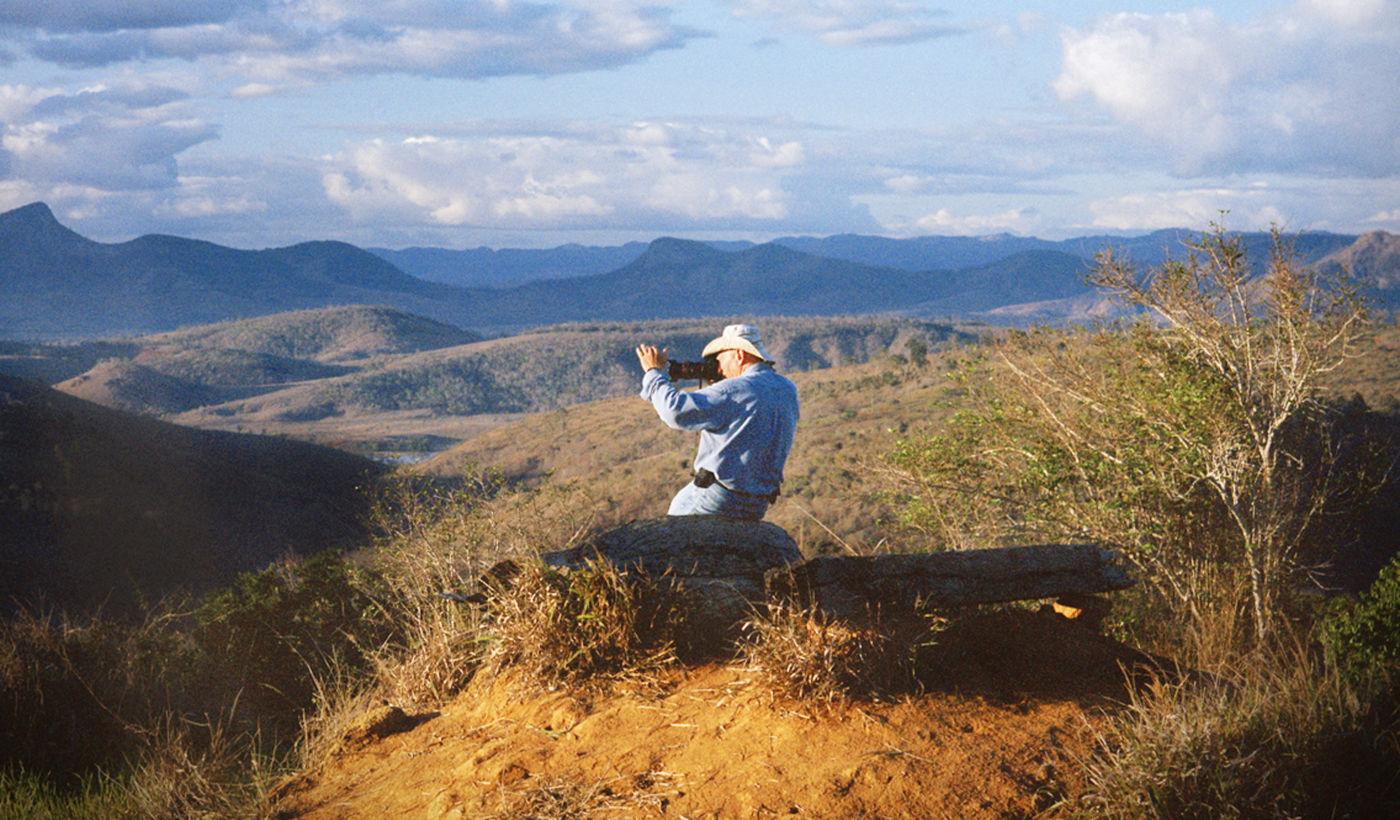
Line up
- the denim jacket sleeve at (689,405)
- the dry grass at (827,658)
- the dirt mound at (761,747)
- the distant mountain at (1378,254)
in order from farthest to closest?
the distant mountain at (1378,254), the denim jacket sleeve at (689,405), the dry grass at (827,658), the dirt mound at (761,747)

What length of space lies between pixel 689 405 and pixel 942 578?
4.92 ft

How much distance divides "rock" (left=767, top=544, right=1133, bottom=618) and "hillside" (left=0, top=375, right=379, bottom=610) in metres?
28.2

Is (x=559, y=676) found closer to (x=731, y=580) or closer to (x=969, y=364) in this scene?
(x=731, y=580)

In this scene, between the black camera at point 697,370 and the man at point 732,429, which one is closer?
the man at point 732,429

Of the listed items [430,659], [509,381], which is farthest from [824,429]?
[509,381]

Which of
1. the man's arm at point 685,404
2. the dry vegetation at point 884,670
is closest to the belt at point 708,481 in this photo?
the man's arm at point 685,404

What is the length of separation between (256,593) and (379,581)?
58.6 inches

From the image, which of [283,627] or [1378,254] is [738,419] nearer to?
[283,627]

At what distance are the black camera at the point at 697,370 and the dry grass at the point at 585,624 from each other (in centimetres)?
146

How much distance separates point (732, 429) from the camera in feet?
18.8

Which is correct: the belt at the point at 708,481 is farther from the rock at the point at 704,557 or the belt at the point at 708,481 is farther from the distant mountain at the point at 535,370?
the distant mountain at the point at 535,370

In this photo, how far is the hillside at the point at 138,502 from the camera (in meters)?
33.1

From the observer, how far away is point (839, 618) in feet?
15.1

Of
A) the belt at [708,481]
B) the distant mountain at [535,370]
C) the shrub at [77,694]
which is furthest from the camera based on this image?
the distant mountain at [535,370]
